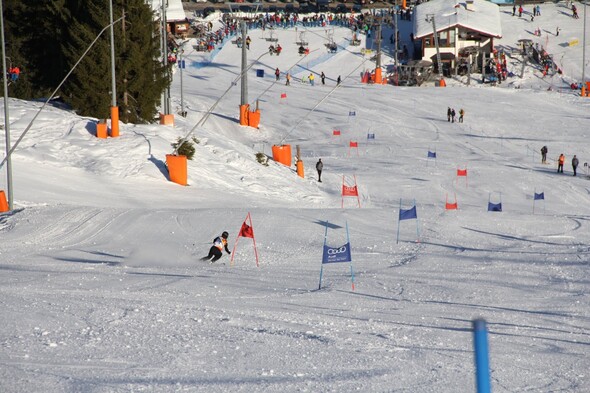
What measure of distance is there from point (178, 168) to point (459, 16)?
45.9m

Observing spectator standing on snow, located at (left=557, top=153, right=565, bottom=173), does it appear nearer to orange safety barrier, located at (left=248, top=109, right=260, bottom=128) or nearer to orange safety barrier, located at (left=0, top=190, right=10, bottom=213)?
orange safety barrier, located at (left=248, top=109, right=260, bottom=128)

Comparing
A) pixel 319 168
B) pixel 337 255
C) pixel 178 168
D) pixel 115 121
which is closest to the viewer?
pixel 337 255

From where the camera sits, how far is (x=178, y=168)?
29.9 metres

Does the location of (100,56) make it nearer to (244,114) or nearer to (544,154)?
(244,114)

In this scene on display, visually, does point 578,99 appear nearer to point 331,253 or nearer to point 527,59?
point 527,59

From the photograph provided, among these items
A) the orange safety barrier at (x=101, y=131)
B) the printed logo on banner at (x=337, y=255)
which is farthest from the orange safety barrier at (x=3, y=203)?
the printed logo on banner at (x=337, y=255)

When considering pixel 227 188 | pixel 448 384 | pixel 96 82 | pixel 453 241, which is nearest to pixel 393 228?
pixel 453 241

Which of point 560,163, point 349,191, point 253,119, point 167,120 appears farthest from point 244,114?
point 349,191

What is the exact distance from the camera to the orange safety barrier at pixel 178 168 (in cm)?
2986

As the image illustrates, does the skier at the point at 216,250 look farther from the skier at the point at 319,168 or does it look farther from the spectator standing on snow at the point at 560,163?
the spectator standing on snow at the point at 560,163

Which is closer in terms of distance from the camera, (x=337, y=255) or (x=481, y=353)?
(x=481, y=353)

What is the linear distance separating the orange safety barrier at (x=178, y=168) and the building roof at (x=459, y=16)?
4183 centimetres

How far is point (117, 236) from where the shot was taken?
20953mm

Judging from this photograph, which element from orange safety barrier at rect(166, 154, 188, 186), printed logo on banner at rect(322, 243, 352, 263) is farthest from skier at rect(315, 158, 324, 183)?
printed logo on banner at rect(322, 243, 352, 263)
